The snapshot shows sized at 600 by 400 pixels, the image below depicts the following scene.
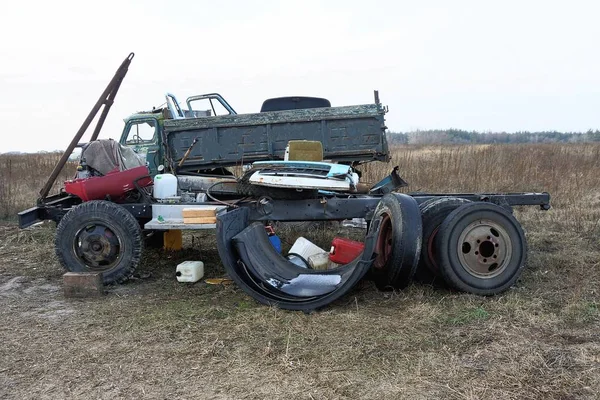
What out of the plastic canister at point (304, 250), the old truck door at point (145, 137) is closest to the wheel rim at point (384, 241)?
the plastic canister at point (304, 250)

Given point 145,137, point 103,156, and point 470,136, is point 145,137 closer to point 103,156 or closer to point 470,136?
point 103,156

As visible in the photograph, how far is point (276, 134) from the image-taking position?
8.61 metres

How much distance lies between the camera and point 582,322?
4207 millimetres

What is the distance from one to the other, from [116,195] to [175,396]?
344cm

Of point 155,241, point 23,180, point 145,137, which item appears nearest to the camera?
point 155,241

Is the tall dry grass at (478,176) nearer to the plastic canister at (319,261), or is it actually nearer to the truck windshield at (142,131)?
the truck windshield at (142,131)

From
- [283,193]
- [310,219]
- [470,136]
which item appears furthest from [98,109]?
[470,136]

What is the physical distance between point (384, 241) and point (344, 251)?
2.26ft

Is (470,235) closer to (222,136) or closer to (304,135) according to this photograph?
(304,135)

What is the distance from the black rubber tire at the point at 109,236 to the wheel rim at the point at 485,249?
10.5ft

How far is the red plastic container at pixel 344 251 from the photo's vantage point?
225 inches

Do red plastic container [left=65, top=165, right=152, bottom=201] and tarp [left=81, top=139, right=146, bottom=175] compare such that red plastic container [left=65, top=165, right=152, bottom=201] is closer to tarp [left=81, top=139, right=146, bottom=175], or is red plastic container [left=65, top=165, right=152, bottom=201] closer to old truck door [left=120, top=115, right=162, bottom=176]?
tarp [left=81, top=139, right=146, bottom=175]

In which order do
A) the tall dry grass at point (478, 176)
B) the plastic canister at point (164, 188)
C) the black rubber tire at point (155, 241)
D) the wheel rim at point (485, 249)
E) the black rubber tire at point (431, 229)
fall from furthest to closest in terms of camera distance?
the tall dry grass at point (478, 176) < the black rubber tire at point (155, 241) < the plastic canister at point (164, 188) < the black rubber tire at point (431, 229) < the wheel rim at point (485, 249)

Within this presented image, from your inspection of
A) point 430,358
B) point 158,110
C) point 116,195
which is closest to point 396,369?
point 430,358
